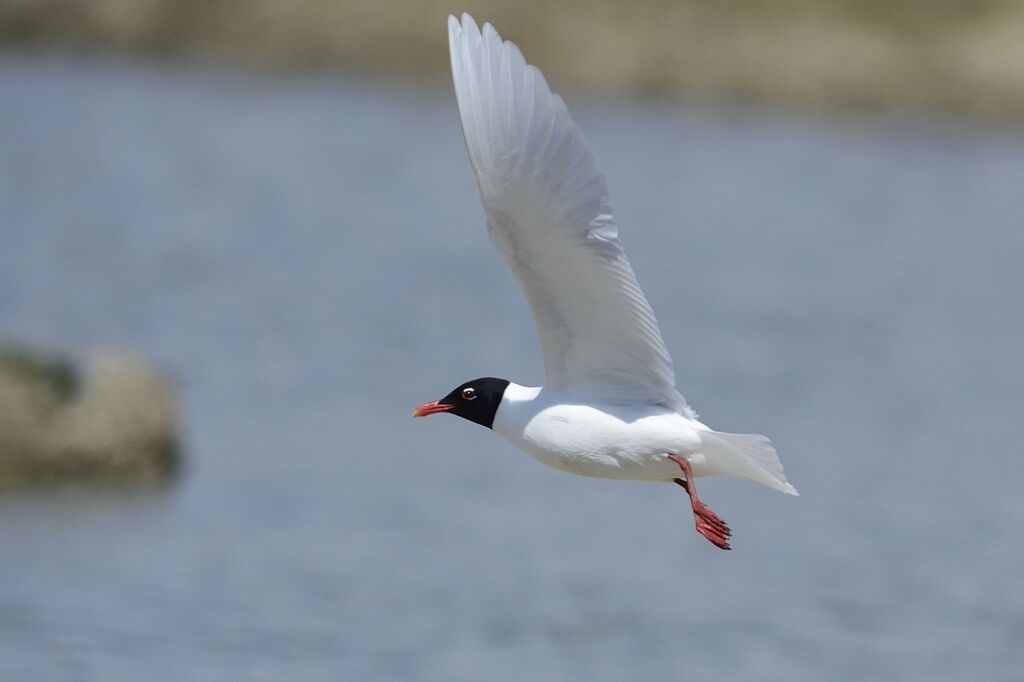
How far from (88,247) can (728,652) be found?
10.7m

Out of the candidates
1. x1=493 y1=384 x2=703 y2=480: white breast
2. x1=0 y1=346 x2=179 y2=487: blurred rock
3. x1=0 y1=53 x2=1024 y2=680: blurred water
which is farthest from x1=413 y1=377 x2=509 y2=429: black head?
x1=0 y1=346 x2=179 y2=487: blurred rock

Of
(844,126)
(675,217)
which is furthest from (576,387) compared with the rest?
(844,126)

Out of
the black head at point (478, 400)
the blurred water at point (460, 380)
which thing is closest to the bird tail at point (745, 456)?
the black head at point (478, 400)

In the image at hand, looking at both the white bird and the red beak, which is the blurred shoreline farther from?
the white bird

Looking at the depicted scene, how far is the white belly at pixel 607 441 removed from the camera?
259 inches

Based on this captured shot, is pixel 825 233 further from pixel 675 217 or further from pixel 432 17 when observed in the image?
pixel 432 17

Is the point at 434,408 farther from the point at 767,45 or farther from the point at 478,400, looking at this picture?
the point at 767,45

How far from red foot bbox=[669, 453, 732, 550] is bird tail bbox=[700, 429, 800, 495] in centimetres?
9

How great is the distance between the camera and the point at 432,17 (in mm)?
26562

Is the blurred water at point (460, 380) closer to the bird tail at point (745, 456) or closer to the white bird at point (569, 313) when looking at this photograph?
the white bird at point (569, 313)

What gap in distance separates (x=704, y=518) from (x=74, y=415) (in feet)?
20.0

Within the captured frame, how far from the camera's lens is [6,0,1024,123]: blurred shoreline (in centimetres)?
2542

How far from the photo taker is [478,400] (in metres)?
6.97

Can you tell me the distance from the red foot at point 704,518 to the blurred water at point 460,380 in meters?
3.86
